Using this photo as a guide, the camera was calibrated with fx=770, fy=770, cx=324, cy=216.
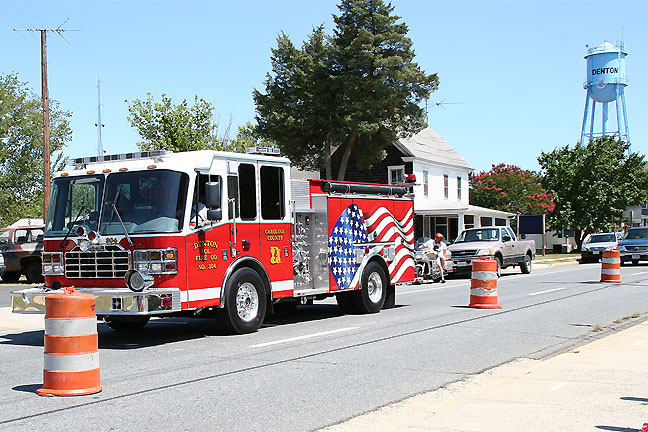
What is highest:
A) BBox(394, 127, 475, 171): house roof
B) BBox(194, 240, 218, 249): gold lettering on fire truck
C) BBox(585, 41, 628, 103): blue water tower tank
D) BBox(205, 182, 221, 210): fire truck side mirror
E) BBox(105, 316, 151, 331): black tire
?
BBox(585, 41, 628, 103): blue water tower tank

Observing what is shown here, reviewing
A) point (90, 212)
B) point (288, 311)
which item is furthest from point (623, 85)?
point (90, 212)

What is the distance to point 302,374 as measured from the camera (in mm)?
8797

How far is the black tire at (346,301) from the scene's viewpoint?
15.1 metres

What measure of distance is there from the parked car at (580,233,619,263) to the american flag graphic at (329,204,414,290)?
1040 inches

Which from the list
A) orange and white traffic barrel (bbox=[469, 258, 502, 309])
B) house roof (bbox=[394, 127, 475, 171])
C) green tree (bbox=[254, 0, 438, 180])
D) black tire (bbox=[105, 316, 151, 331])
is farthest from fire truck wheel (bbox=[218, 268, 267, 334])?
house roof (bbox=[394, 127, 475, 171])

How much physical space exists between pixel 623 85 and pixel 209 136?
3892cm

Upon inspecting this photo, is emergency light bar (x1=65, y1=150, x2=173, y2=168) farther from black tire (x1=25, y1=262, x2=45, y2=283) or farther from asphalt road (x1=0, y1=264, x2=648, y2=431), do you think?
black tire (x1=25, y1=262, x2=45, y2=283)

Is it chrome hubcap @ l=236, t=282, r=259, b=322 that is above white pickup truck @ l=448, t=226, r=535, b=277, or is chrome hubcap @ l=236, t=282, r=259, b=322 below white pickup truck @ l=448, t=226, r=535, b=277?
below

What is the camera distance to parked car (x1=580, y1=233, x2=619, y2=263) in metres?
40.1

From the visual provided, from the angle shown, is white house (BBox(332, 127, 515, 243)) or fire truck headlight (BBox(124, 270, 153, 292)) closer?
fire truck headlight (BBox(124, 270, 153, 292))

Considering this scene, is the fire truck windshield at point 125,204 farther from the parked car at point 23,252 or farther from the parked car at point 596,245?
the parked car at point 596,245

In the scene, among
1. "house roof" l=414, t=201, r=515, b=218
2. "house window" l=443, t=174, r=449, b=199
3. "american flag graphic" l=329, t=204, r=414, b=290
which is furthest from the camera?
"house window" l=443, t=174, r=449, b=199

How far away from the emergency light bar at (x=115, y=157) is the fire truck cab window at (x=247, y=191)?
129 centimetres

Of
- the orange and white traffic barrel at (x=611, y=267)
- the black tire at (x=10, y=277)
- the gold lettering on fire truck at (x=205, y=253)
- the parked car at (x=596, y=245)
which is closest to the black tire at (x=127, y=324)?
the gold lettering on fire truck at (x=205, y=253)
